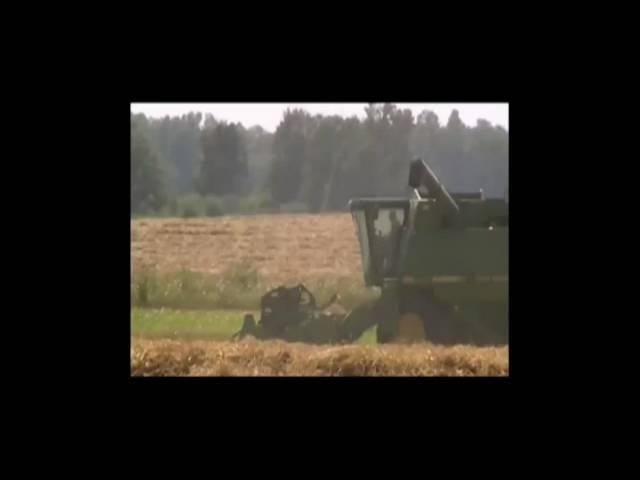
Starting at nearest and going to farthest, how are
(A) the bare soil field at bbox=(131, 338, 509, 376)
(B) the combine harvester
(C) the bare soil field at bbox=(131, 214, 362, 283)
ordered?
(A) the bare soil field at bbox=(131, 338, 509, 376), (B) the combine harvester, (C) the bare soil field at bbox=(131, 214, 362, 283)

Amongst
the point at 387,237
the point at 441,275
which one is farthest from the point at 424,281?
the point at 387,237

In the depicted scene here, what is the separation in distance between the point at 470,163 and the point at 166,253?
435cm

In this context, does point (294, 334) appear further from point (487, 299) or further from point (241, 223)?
point (241, 223)

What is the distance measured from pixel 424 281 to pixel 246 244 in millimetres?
4452

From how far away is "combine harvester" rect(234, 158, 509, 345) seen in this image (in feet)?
31.3

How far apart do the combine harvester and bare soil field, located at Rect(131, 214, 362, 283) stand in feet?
5.84

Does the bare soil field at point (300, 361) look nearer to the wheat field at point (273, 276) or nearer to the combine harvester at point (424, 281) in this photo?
the wheat field at point (273, 276)

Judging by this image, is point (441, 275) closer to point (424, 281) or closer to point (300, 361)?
point (424, 281)

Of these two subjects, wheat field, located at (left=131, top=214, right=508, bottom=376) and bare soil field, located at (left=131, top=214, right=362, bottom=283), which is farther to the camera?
bare soil field, located at (left=131, top=214, right=362, bottom=283)

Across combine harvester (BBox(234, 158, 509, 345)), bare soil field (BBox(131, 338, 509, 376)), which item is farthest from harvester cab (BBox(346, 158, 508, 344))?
bare soil field (BBox(131, 338, 509, 376))

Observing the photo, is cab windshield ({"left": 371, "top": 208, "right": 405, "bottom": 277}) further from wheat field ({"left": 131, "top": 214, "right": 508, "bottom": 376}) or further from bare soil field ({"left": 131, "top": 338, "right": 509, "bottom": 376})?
bare soil field ({"left": 131, "top": 338, "right": 509, "bottom": 376})

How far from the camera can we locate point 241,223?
44.2 feet

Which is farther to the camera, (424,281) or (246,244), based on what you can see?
(246,244)

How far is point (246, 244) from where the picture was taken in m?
13.6
